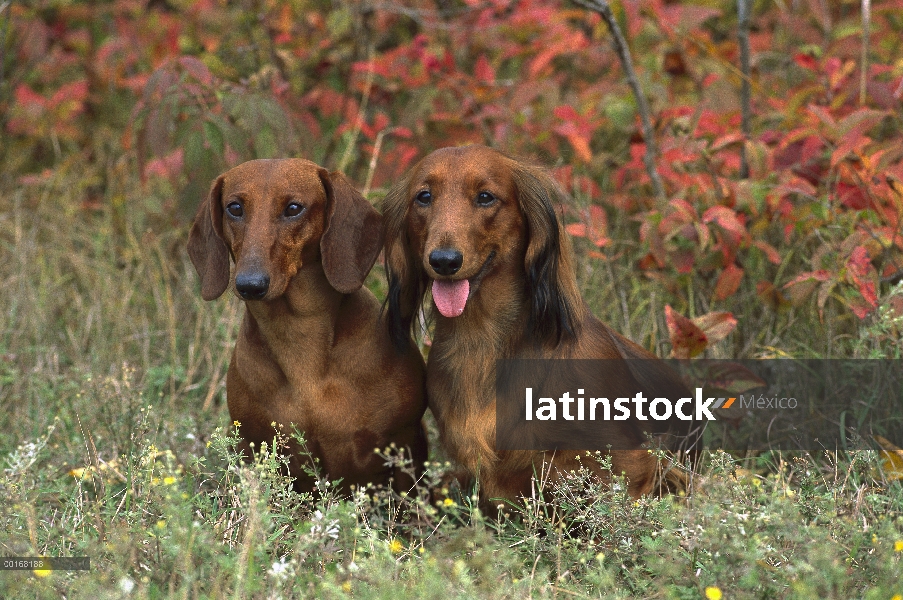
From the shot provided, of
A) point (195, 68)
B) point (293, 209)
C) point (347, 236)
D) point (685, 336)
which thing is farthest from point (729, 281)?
point (195, 68)

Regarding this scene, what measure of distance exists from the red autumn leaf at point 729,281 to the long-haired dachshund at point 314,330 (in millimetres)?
1446

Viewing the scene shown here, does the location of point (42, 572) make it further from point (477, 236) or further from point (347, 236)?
point (477, 236)

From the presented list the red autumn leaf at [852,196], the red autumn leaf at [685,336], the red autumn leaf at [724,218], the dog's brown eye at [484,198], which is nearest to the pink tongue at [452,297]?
the dog's brown eye at [484,198]

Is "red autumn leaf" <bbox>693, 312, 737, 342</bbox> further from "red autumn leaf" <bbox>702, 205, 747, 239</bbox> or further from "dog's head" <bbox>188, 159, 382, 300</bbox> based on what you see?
"dog's head" <bbox>188, 159, 382, 300</bbox>

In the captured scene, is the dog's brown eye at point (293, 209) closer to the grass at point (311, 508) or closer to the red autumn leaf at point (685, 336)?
the grass at point (311, 508)

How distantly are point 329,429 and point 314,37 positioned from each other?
10.3 ft

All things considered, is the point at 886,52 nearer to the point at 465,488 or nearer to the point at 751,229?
the point at 751,229

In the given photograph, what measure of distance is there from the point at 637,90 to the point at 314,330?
5.96 feet

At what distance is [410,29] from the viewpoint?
596 cm

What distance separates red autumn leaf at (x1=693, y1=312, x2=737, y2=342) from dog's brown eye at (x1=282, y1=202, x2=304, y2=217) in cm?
147

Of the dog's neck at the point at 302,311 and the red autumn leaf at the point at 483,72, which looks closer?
the dog's neck at the point at 302,311

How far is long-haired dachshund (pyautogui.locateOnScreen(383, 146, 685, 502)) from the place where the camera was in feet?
10.1

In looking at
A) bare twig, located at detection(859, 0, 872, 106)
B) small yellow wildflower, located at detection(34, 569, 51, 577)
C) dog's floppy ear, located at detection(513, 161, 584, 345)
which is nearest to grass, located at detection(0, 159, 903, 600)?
small yellow wildflower, located at detection(34, 569, 51, 577)

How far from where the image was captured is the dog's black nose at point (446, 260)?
2859 mm
